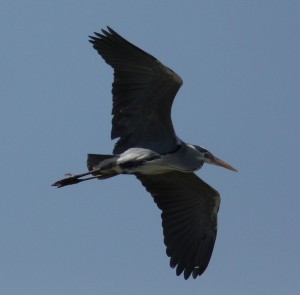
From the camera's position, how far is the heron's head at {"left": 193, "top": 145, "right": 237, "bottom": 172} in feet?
50.6

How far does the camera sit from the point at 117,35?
14.8 metres

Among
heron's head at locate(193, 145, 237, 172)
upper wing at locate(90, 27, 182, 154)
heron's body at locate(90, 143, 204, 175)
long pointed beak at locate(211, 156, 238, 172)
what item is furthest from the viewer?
long pointed beak at locate(211, 156, 238, 172)

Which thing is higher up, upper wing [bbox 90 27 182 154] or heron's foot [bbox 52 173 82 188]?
upper wing [bbox 90 27 182 154]

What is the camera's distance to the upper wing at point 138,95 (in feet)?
48.3

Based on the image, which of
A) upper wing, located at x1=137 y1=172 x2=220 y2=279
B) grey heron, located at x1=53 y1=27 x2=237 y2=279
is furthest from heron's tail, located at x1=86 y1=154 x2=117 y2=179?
upper wing, located at x1=137 y1=172 x2=220 y2=279

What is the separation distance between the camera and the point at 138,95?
1497 cm

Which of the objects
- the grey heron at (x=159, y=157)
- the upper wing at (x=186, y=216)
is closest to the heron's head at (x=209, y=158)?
the grey heron at (x=159, y=157)

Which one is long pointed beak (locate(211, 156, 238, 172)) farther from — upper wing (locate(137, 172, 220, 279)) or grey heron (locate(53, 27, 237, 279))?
upper wing (locate(137, 172, 220, 279))

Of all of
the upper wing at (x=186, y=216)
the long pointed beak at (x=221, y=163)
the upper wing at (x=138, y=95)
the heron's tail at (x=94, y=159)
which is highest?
the upper wing at (x=138, y=95)

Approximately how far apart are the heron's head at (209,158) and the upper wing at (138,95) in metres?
0.50

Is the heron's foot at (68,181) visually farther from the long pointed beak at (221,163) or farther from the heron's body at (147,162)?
the long pointed beak at (221,163)

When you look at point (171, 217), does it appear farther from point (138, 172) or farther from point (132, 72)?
point (132, 72)

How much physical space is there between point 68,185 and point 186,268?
7.37ft

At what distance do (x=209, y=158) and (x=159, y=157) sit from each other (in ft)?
3.51
